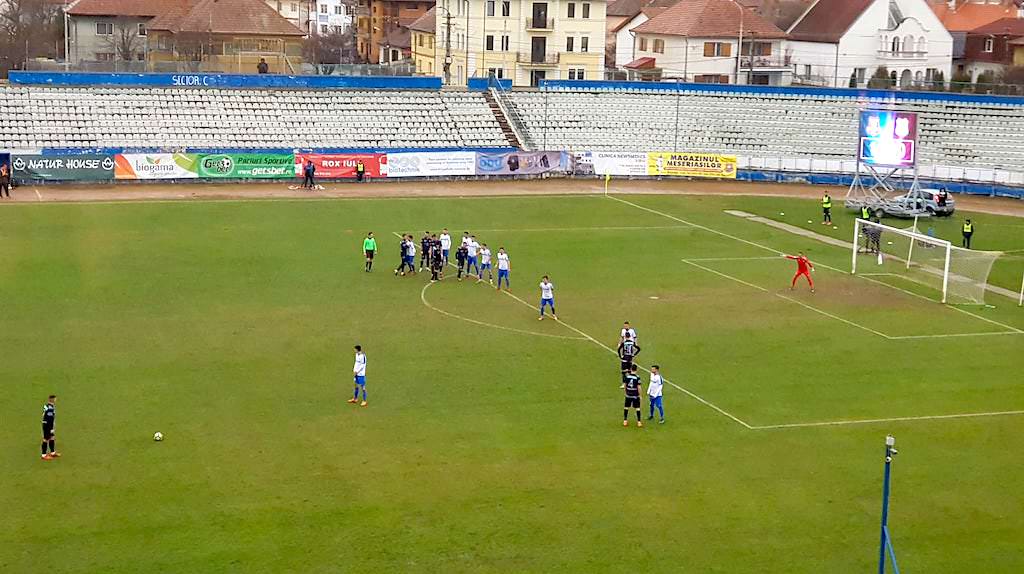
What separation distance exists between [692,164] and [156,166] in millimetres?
29461

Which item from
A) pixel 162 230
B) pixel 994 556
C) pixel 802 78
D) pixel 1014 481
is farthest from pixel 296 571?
pixel 802 78

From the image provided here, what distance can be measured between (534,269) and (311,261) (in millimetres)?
8002

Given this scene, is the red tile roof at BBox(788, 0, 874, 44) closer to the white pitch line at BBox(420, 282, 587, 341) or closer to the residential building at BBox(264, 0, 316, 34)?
the residential building at BBox(264, 0, 316, 34)

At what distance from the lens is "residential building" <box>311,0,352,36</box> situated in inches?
6590

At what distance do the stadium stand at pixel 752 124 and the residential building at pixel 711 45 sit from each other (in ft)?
59.5

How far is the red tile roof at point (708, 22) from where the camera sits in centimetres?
10000

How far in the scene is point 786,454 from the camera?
26188mm

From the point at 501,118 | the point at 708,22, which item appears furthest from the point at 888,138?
the point at 708,22

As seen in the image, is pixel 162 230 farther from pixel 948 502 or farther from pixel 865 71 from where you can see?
pixel 865 71

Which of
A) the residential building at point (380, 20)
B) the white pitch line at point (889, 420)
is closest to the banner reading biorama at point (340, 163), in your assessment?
the white pitch line at point (889, 420)

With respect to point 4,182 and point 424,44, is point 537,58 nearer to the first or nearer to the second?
point 424,44

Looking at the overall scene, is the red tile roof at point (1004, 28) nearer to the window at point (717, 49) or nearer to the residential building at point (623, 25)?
the residential building at point (623, 25)

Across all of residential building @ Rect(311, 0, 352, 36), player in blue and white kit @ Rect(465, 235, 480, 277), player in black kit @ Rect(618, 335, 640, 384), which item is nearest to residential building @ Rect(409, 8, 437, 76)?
residential building @ Rect(311, 0, 352, 36)

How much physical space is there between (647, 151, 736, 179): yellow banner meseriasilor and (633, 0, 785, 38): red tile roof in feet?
93.0
